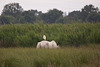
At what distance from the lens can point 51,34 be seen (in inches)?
425

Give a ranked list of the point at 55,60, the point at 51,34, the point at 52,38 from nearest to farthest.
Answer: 1. the point at 55,60
2. the point at 52,38
3. the point at 51,34

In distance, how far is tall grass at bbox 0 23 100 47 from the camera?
10.1 m

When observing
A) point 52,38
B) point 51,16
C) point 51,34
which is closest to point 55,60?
point 52,38

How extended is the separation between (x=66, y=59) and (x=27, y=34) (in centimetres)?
530

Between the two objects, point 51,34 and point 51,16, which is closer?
point 51,34

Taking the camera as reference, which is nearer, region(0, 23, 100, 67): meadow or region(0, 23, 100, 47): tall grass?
region(0, 23, 100, 67): meadow

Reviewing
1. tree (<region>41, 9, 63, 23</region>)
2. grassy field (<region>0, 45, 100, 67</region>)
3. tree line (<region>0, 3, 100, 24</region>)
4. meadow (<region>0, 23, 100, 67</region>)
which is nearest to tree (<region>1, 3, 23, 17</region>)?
tree line (<region>0, 3, 100, 24</region>)

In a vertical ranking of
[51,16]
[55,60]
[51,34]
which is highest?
[51,16]

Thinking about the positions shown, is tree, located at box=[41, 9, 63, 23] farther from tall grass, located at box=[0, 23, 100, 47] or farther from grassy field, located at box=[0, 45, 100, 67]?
grassy field, located at box=[0, 45, 100, 67]

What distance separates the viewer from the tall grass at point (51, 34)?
10.1 metres

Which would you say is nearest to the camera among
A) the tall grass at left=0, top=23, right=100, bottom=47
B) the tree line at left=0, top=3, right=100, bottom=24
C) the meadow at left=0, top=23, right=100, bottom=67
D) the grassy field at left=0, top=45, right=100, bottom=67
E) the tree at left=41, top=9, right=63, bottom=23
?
the grassy field at left=0, top=45, right=100, bottom=67

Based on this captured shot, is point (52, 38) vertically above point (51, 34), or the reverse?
point (51, 34)

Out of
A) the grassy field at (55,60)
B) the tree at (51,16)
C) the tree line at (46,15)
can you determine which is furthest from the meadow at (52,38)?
the tree at (51,16)

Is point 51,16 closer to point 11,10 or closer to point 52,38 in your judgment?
point 11,10
